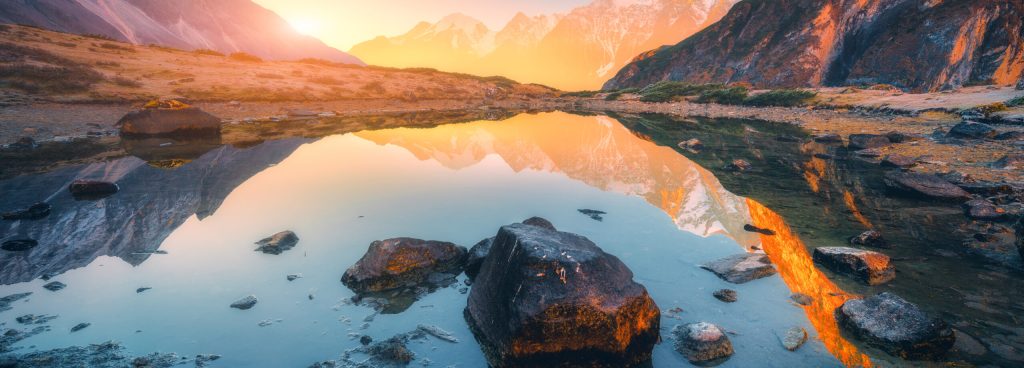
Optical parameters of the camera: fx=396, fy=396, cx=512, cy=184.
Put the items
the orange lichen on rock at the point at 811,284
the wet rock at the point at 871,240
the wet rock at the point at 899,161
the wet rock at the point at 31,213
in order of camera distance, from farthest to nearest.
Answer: the wet rock at the point at 899,161, the wet rock at the point at 31,213, the wet rock at the point at 871,240, the orange lichen on rock at the point at 811,284

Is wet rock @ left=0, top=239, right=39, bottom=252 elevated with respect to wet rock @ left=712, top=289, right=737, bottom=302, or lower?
elevated

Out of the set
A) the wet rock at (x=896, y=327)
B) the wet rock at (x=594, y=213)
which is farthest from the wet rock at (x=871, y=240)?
the wet rock at (x=594, y=213)

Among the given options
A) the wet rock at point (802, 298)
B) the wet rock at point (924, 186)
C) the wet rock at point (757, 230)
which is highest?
the wet rock at point (924, 186)

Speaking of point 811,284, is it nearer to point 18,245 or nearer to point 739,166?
point 739,166

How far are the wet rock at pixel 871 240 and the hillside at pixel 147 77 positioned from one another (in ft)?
141

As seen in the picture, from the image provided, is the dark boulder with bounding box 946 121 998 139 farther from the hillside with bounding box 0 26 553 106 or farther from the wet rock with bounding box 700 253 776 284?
the hillside with bounding box 0 26 553 106

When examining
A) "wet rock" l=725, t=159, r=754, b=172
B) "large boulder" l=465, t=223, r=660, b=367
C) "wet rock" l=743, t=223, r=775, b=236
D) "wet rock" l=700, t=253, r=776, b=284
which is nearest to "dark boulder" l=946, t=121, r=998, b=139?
"wet rock" l=725, t=159, r=754, b=172

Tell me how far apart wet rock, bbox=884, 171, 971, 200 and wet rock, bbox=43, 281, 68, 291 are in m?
20.3

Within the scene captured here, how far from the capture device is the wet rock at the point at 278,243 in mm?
8406

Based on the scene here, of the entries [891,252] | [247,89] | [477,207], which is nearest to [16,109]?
[247,89]

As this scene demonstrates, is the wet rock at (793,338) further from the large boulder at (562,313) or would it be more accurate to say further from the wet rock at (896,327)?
the large boulder at (562,313)

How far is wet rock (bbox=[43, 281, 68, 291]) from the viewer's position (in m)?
6.65

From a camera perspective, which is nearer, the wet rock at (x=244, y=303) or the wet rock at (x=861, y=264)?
the wet rock at (x=244, y=303)

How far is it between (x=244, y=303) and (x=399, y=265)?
95.7 inches
